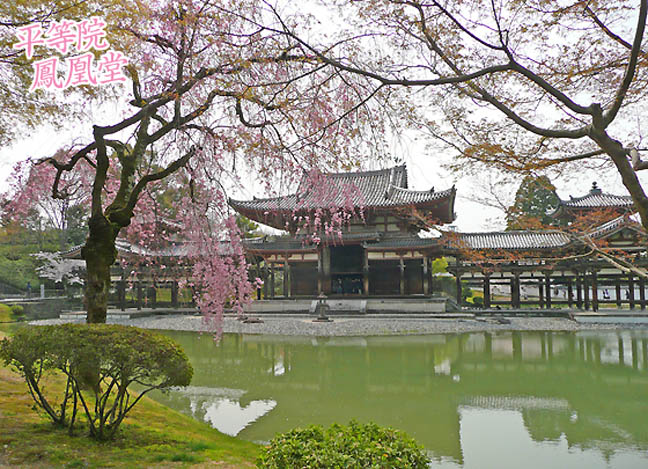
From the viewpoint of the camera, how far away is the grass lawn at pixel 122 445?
3.66 m

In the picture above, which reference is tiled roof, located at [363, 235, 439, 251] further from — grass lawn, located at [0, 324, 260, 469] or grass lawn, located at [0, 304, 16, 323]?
grass lawn, located at [0, 304, 16, 323]

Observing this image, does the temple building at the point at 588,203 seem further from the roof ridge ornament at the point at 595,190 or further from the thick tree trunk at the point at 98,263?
the thick tree trunk at the point at 98,263

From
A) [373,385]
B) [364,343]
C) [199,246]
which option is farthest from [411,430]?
[364,343]

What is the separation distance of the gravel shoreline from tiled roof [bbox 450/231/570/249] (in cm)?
399

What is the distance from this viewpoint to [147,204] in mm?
7582

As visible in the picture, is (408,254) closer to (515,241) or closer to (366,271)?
(366,271)

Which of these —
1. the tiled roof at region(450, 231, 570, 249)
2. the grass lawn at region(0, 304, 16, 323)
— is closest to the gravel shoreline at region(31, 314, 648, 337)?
the tiled roof at region(450, 231, 570, 249)

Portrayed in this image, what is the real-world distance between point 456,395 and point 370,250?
1544 cm

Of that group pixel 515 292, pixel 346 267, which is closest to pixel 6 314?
pixel 346 267

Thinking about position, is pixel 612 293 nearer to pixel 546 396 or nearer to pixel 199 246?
pixel 546 396

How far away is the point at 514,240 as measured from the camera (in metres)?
23.8

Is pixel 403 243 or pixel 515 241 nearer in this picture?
pixel 403 243

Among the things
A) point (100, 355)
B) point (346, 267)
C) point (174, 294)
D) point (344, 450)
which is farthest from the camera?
point (174, 294)

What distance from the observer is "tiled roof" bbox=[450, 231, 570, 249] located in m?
22.0
